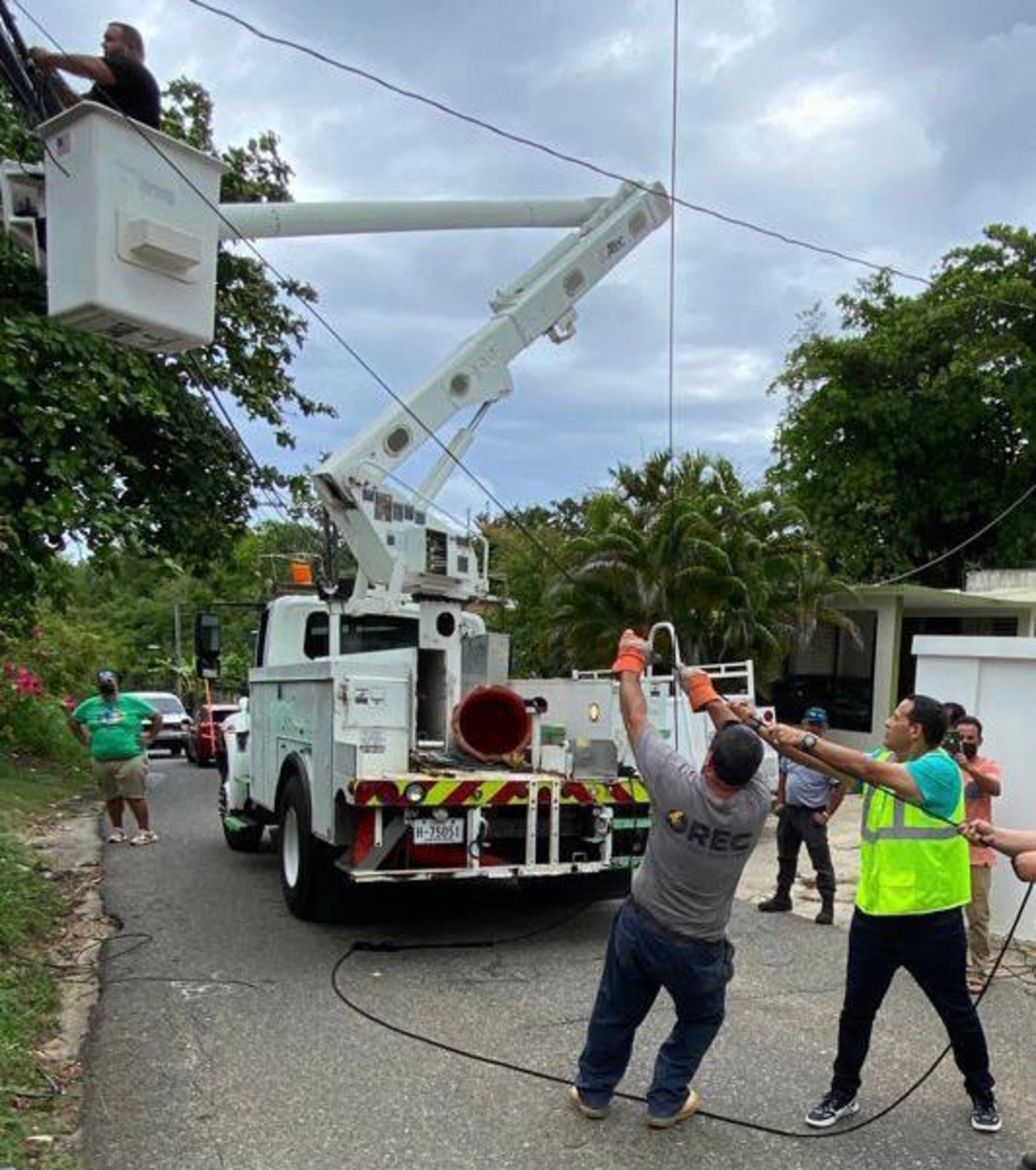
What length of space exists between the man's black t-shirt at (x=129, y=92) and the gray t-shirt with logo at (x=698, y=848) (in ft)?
11.1

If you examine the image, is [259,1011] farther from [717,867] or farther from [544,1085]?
[717,867]

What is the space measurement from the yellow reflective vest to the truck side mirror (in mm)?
6792

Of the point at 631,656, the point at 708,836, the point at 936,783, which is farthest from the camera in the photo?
the point at 631,656

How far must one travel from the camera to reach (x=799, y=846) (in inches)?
326

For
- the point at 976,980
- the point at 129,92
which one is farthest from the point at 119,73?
the point at 976,980

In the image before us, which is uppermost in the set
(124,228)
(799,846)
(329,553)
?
Answer: (124,228)

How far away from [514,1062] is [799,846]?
4080 mm

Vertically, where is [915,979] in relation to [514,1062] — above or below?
above

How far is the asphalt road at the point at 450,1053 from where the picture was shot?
3.99m

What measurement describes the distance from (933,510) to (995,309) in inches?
193

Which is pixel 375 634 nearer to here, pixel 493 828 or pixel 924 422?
pixel 493 828

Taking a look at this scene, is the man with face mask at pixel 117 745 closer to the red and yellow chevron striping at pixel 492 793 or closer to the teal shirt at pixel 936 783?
the red and yellow chevron striping at pixel 492 793

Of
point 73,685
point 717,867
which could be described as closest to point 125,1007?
point 717,867

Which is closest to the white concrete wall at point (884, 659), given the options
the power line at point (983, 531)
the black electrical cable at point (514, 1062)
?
the power line at point (983, 531)
